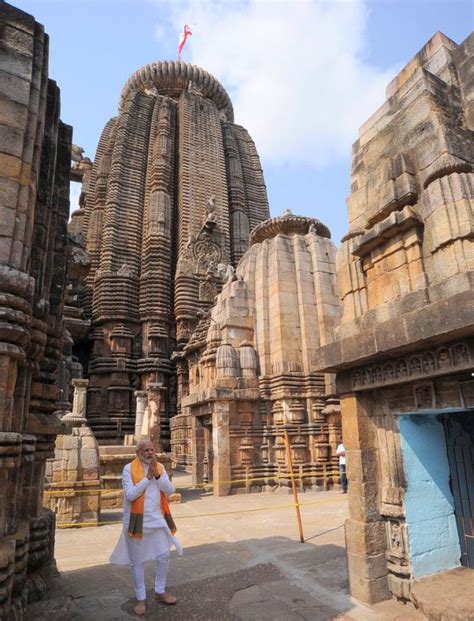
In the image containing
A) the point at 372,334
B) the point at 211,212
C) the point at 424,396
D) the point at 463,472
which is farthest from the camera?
the point at 211,212

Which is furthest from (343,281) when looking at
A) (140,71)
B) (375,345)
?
(140,71)

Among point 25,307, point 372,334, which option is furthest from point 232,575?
point 25,307

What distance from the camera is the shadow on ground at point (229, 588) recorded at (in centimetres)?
421

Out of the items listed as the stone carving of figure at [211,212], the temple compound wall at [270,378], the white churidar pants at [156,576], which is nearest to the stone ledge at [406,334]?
the white churidar pants at [156,576]

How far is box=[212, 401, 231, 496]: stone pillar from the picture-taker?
12.6 metres

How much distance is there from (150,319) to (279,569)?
886 inches

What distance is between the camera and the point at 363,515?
455cm

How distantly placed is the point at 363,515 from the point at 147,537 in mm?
2361

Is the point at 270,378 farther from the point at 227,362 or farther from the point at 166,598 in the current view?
the point at 166,598

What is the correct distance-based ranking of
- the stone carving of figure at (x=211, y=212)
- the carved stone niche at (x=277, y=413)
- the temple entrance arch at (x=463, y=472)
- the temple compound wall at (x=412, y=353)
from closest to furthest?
the temple compound wall at (x=412, y=353) → the temple entrance arch at (x=463, y=472) → the carved stone niche at (x=277, y=413) → the stone carving of figure at (x=211, y=212)

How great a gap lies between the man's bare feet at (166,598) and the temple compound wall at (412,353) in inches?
76.9

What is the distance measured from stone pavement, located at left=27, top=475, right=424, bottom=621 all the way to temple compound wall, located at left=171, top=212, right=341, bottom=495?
4.13 m

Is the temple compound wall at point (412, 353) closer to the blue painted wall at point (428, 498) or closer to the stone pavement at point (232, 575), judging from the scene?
the blue painted wall at point (428, 498)

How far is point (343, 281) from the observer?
5.43m
